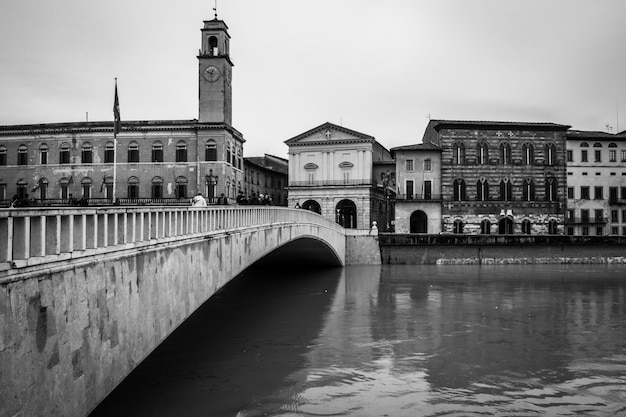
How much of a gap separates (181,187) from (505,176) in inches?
1200

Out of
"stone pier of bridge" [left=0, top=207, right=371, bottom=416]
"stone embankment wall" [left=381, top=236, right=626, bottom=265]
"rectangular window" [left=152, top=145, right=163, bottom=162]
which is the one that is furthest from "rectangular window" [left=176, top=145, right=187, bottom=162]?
"stone pier of bridge" [left=0, top=207, right=371, bottom=416]

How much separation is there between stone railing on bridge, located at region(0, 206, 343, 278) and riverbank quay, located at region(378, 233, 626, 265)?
3098 cm

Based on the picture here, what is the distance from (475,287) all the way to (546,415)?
19.8 metres

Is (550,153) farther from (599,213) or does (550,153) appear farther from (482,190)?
(599,213)

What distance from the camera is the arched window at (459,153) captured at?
2048 inches

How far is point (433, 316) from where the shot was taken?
21672 mm

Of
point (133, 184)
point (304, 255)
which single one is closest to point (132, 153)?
point (133, 184)

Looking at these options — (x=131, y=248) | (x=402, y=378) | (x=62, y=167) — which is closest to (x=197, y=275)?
(x=131, y=248)

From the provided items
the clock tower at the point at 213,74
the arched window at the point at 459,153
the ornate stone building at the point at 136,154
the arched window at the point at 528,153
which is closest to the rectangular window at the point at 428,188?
the arched window at the point at 459,153

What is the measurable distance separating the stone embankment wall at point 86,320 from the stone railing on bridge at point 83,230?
172mm

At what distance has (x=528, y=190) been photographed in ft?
171

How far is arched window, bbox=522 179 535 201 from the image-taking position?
52156mm

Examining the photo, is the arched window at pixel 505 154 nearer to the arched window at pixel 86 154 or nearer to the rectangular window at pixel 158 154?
the rectangular window at pixel 158 154

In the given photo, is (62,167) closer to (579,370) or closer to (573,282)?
(573,282)
